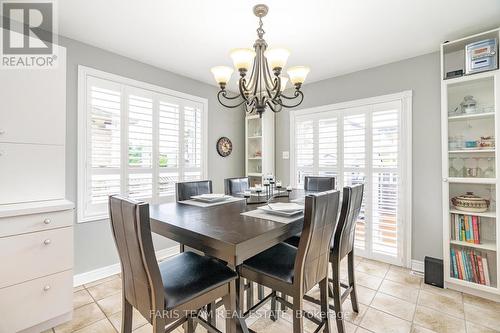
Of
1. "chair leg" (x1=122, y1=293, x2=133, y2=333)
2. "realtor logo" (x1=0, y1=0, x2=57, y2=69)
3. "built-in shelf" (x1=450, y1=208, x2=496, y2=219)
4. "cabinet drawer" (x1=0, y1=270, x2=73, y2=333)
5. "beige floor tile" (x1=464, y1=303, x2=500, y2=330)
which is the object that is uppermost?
"realtor logo" (x1=0, y1=0, x2=57, y2=69)

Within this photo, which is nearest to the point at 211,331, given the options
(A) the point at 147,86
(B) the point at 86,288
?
(B) the point at 86,288

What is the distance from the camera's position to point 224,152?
402 centimetres

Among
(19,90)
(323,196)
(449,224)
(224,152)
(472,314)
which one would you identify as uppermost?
(19,90)

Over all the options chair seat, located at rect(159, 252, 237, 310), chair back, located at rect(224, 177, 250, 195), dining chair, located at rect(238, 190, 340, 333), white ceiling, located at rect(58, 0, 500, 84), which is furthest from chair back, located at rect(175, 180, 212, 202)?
white ceiling, located at rect(58, 0, 500, 84)

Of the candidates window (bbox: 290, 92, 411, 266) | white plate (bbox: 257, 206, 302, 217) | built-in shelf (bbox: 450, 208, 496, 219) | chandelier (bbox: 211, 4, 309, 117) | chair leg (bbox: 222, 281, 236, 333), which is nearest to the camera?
chair leg (bbox: 222, 281, 236, 333)

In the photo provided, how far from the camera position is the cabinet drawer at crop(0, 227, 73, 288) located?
1.63 meters

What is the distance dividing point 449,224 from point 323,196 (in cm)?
200

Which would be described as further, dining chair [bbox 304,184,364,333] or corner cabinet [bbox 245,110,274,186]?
corner cabinet [bbox 245,110,274,186]

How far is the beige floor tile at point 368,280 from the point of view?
248cm

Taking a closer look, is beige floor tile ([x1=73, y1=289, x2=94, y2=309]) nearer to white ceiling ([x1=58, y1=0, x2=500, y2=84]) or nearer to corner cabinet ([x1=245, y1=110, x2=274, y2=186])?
white ceiling ([x1=58, y1=0, x2=500, y2=84])

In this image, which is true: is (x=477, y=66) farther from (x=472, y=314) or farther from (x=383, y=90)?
(x=472, y=314)

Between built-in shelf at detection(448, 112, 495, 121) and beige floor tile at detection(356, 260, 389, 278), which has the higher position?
built-in shelf at detection(448, 112, 495, 121)

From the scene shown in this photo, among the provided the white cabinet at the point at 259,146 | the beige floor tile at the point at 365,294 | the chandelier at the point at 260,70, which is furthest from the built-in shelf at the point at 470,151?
the white cabinet at the point at 259,146

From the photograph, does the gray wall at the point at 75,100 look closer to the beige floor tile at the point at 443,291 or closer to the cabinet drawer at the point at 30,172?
the cabinet drawer at the point at 30,172
